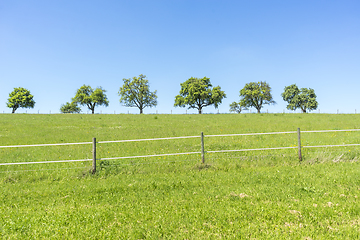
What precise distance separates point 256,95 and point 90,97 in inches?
2270

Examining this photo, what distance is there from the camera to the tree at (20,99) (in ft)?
232

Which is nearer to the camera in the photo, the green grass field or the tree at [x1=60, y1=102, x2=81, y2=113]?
the green grass field

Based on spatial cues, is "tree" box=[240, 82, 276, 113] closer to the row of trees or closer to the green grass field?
the row of trees

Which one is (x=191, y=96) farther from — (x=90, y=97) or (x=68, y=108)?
(x=68, y=108)

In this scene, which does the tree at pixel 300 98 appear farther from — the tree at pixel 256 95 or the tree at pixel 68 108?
the tree at pixel 68 108

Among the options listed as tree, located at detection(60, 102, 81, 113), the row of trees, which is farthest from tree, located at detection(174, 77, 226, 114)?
tree, located at detection(60, 102, 81, 113)

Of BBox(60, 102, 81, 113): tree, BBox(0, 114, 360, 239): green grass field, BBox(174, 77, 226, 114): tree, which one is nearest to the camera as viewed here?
BBox(0, 114, 360, 239): green grass field

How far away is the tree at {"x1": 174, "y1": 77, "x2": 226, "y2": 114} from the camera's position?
220 feet

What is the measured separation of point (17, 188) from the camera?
845 cm

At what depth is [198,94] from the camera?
67.4 metres

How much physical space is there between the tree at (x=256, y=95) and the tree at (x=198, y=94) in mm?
9536

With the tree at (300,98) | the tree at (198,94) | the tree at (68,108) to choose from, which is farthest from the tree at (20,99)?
the tree at (300,98)

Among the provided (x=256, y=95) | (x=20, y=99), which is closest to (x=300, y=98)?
(x=256, y=95)

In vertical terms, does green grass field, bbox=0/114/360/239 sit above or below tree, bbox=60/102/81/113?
below
